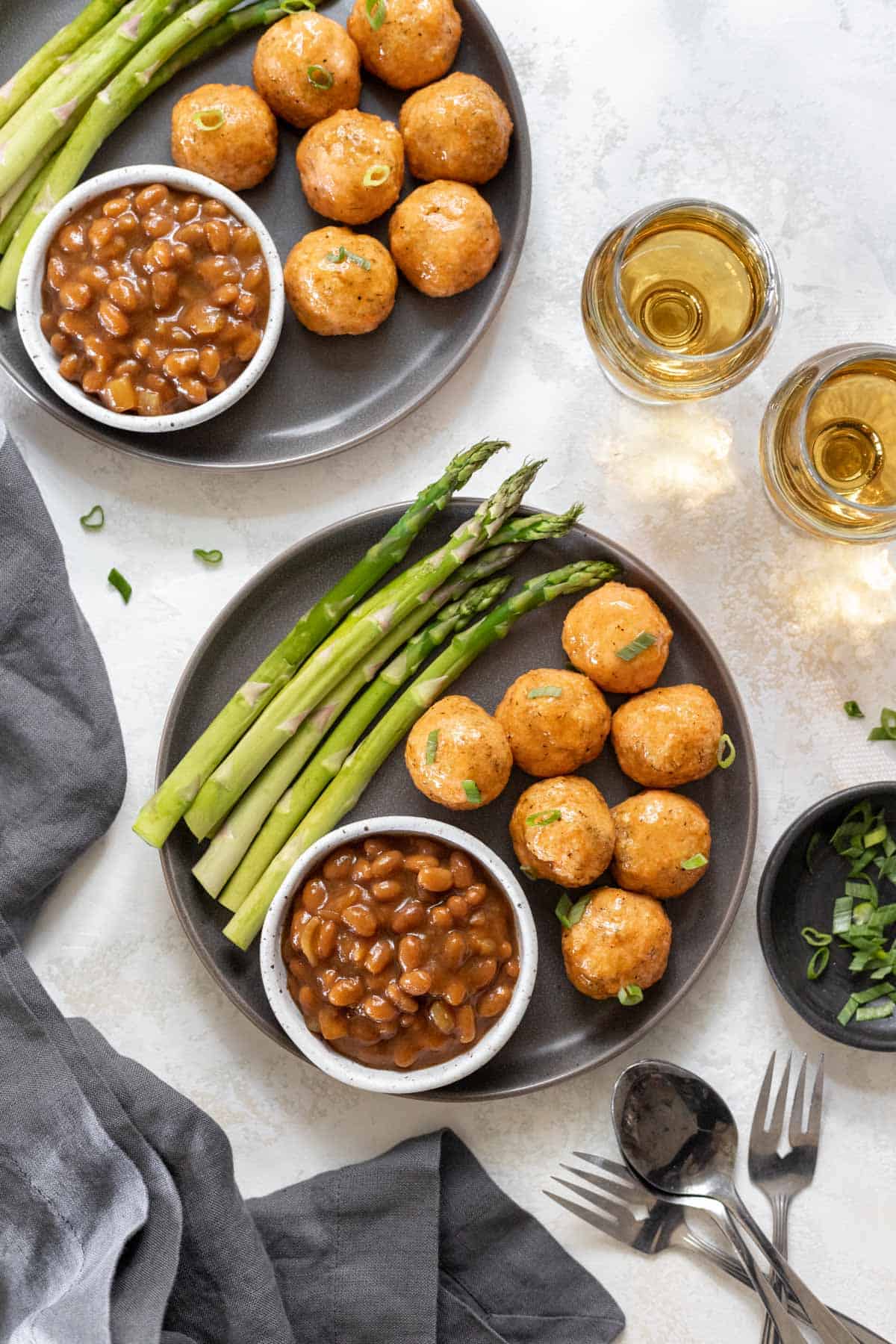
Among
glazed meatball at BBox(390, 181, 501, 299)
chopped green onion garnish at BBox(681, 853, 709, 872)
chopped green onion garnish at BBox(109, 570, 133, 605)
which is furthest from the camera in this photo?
chopped green onion garnish at BBox(109, 570, 133, 605)

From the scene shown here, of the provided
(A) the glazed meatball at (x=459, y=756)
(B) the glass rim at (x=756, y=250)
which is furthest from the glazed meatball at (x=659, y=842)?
(B) the glass rim at (x=756, y=250)

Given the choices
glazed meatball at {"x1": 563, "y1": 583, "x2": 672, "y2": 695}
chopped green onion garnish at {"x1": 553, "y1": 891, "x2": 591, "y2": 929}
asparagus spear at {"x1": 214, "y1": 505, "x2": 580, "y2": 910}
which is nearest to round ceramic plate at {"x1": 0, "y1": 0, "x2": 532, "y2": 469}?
asparagus spear at {"x1": 214, "y1": 505, "x2": 580, "y2": 910}

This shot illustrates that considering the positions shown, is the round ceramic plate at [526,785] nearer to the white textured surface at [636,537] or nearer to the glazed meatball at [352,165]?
the white textured surface at [636,537]

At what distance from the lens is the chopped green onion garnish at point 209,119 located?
125 inches

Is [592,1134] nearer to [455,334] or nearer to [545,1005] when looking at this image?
[545,1005]

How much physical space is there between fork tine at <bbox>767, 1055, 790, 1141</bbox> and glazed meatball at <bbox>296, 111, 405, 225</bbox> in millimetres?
2669

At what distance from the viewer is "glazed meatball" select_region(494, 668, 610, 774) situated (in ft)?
10.0

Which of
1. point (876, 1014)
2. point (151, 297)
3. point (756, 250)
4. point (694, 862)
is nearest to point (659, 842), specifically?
point (694, 862)

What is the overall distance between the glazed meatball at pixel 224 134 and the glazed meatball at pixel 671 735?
1.80 metres

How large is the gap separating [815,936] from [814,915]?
6 cm

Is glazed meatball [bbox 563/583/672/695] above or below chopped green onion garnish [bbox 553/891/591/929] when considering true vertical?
above

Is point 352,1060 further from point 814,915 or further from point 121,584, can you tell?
point 121,584

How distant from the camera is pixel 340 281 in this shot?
10.4 ft

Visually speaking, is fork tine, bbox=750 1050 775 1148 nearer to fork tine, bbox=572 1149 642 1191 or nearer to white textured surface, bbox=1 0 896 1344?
white textured surface, bbox=1 0 896 1344
